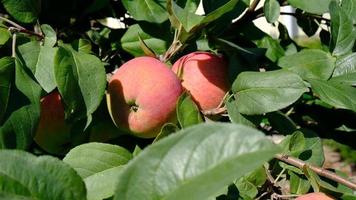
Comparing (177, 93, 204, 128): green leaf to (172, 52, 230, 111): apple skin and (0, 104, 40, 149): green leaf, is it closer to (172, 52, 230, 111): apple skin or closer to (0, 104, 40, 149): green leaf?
(172, 52, 230, 111): apple skin

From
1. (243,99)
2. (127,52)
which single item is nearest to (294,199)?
(243,99)

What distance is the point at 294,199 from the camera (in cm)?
95

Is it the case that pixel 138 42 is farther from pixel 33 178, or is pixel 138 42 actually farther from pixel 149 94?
pixel 33 178

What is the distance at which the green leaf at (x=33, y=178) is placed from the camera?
0.55m

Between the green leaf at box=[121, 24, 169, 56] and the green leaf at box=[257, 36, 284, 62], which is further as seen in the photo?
the green leaf at box=[257, 36, 284, 62]

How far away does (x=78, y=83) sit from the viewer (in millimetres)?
913

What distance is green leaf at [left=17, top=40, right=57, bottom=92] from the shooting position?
93 centimetres

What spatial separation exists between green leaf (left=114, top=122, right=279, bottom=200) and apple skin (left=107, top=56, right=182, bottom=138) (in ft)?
1.46

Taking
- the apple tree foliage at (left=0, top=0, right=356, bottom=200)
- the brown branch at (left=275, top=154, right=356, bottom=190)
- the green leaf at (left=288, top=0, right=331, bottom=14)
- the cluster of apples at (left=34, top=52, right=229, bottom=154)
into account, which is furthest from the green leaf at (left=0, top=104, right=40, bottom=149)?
the green leaf at (left=288, top=0, right=331, bottom=14)

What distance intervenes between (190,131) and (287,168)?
528 millimetres

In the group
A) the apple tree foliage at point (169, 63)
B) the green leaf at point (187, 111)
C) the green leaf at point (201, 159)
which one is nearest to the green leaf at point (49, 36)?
the apple tree foliage at point (169, 63)

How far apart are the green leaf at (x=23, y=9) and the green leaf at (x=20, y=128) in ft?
0.68

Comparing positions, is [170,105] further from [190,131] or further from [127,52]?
[190,131]

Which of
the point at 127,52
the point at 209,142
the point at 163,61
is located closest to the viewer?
the point at 209,142
